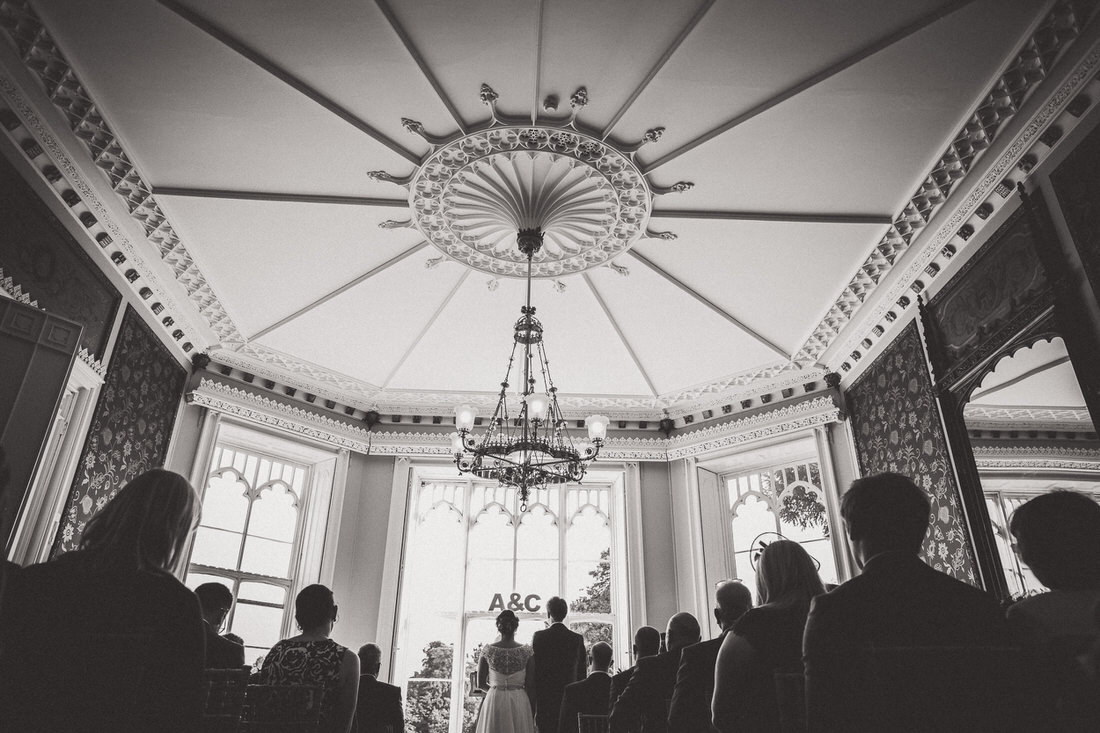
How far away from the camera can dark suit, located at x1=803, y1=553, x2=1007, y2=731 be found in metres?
1.24

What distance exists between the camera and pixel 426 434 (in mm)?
7129

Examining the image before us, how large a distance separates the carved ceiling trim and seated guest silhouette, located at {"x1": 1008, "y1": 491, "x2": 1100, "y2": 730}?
262 centimetres

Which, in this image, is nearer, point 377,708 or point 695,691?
point 695,691

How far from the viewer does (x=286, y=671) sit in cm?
237

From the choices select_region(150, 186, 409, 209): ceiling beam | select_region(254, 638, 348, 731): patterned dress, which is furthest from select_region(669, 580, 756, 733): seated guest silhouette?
select_region(150, 186, 409, 209): ceiling beam

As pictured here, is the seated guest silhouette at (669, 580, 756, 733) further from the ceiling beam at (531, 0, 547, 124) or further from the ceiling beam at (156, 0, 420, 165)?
the ceiling beam at (156, 0, 420, 165)

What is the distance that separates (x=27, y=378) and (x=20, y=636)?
2194 millimetres

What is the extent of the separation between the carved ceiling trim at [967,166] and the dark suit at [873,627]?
3.08m

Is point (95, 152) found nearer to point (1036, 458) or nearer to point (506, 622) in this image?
point (506, 622)

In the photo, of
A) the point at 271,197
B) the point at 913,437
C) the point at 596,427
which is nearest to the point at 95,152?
the point at 271,197

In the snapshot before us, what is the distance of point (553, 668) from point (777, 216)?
337 centimetres

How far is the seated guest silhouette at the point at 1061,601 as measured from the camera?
124cm

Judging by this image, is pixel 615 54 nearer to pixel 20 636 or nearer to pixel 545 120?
pixel 545 120

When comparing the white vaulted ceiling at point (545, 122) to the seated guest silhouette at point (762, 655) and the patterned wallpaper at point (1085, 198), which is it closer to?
the patterned wallpaper at point (1085, 198)
